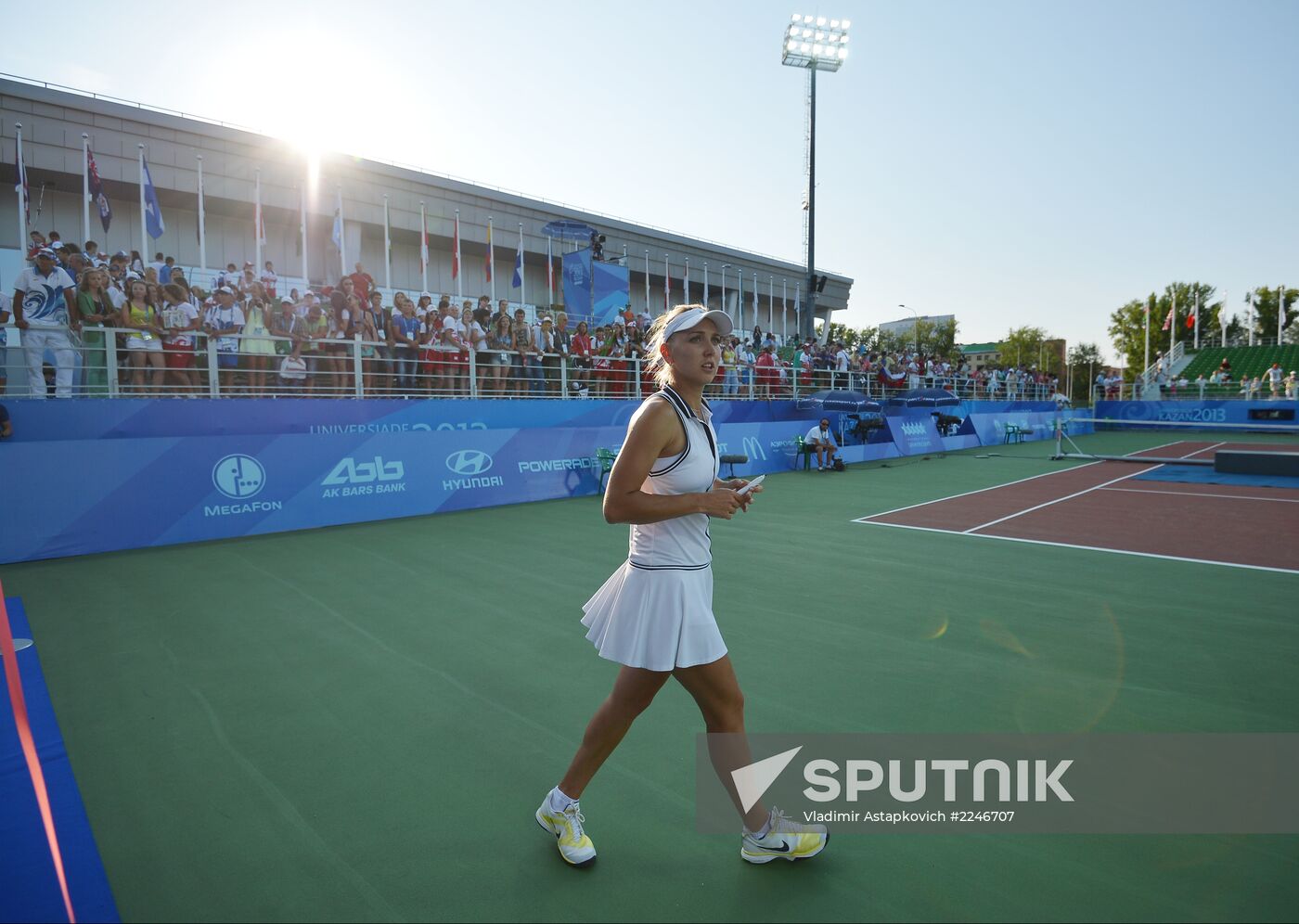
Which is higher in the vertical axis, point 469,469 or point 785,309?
point 785,309

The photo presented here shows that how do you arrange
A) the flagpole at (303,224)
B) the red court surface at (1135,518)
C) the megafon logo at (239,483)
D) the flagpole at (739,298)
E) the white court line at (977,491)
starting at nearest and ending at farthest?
the red court surface at (1135,518), the megafon logo at (239,483), the white court line at (977,491), the flagpole at (303,224), the flagpole at (739,298)

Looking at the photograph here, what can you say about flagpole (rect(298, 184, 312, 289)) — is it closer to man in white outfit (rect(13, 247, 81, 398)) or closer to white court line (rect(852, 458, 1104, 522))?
man in white outfit (rect(13, 247, 81, 398))

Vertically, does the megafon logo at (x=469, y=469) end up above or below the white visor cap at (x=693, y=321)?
below

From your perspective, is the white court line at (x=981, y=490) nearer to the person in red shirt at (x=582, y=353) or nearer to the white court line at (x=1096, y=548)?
the white court line at (x=1096, y=548)

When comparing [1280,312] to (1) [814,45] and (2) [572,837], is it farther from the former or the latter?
(2) [572,837]

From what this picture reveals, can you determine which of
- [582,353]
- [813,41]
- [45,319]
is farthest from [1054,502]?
[813,41]

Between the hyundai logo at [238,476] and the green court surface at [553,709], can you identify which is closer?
the green court surface at [553,709]

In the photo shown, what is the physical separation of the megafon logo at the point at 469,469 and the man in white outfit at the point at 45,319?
525 centimetres

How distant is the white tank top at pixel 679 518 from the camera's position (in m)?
2.59

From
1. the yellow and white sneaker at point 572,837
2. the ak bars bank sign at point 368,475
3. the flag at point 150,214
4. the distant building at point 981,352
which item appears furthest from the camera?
the distant building at point 981,352

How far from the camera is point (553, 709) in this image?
4203 millimetres

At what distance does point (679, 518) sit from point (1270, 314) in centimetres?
8500

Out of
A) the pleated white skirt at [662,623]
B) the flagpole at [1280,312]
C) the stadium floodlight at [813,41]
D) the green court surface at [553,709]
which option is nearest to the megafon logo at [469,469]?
the green court surface at [553,709]

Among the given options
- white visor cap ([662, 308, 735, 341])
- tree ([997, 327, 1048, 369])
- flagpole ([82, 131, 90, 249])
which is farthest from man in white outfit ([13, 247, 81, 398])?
tree ([997, 327, 1048, 369])
